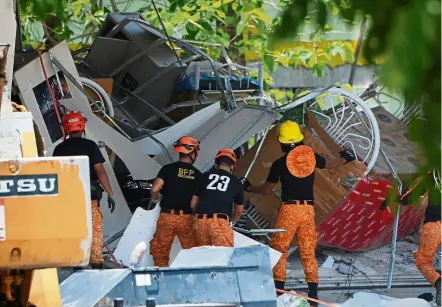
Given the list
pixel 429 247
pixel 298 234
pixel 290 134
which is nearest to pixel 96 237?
pixel 298 234

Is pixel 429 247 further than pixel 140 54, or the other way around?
pixel 140 54

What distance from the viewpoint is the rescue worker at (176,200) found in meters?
11.2

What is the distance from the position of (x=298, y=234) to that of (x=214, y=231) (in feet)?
3.51

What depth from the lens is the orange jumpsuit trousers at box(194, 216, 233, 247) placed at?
10.9m

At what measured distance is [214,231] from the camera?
1089 cm

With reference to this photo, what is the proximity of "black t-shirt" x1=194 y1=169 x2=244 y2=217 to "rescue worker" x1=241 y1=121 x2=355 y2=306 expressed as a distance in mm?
655

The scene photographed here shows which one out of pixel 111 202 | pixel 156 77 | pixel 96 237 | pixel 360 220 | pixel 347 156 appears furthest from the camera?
pixel 156 77

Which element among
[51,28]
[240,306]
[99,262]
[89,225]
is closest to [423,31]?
[89,225]

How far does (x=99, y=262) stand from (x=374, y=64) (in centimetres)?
801

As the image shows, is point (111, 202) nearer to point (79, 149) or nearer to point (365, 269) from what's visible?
point (79, 149)

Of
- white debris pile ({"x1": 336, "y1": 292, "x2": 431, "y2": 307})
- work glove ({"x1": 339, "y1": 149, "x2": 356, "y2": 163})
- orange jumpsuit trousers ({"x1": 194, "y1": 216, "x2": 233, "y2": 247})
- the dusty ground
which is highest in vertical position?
work glove ({"x1": 339, "y1": 149, "x2": 356, "y2": 163})

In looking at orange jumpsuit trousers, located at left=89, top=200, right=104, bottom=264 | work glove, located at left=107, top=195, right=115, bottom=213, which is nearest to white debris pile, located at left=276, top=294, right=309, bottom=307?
orange jumpsuit trousers, located at left=89, top=200, right=104, bottom=264

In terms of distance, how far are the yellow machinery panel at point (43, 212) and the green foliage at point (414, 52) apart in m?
2.61

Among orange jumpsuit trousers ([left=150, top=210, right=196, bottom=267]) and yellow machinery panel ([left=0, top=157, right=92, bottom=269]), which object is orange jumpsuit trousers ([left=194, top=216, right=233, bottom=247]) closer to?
orange jumpsuit trousers ([left=150, top=210, right=196, bottom=267])
